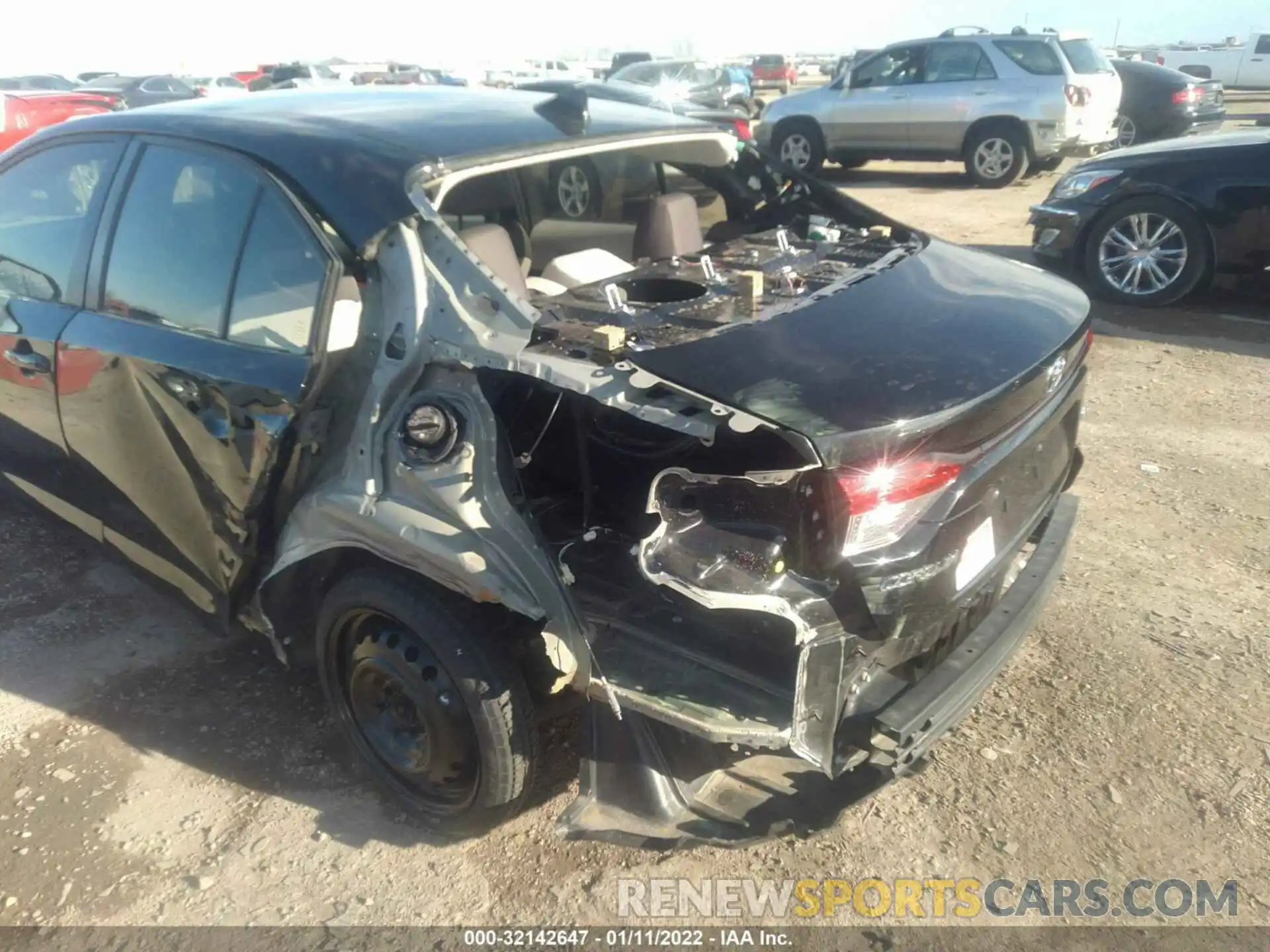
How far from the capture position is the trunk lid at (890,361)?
2.00 m

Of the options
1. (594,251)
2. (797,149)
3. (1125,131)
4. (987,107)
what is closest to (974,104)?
(987,107)

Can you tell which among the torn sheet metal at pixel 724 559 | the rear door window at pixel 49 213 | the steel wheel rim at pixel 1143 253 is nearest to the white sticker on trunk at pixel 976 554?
the torn sheet metal at pixel 724 559

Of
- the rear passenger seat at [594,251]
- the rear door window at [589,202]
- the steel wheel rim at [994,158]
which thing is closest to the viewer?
the rear passenger seat at [594,251]

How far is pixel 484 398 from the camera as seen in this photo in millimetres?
2250

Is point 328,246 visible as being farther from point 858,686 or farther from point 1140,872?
point 1140,872

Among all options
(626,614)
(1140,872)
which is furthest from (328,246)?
(1140,872)

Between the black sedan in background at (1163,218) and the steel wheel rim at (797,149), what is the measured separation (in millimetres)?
6831

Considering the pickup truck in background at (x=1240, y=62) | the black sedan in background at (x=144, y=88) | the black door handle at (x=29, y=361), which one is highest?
the black door handle at (x=29, y=361)

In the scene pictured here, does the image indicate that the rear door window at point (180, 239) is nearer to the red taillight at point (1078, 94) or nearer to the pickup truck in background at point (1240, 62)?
the red taillight at point (1078, 94)

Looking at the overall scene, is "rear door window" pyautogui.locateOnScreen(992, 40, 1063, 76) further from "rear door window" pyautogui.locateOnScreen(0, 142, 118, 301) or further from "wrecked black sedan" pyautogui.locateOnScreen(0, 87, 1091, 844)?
"rear door window" pyautogui.locateOnScreen(0, 142, 118, 301)

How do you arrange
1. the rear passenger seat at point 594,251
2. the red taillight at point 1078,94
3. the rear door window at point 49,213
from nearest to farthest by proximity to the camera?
the rear passenger seat at point 594,251, the rear door window at point 49,213, the red taillight at point 1078,94

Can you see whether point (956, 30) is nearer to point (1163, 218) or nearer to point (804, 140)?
point (804, 140)

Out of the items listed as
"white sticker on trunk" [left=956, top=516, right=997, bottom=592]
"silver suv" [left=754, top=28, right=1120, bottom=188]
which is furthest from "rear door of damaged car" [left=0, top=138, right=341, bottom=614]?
"silver suv" [left=754, top=28, right=1120, bottom=188]

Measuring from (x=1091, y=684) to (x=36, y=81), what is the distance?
27.0 meters
